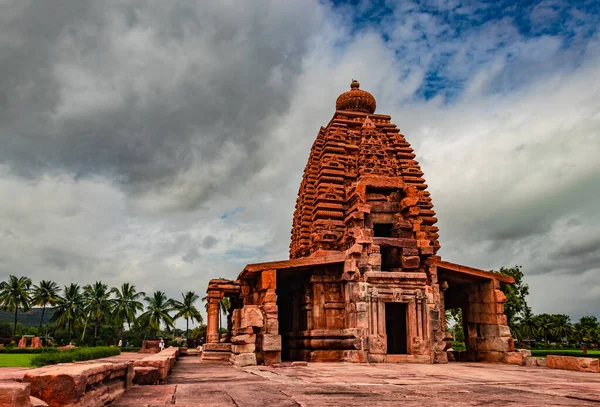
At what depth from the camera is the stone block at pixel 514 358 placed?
59.1ft

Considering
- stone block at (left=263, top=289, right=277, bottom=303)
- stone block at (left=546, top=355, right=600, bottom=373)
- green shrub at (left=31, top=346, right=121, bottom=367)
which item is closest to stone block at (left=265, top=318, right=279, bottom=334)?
stone block at (left=263, top=289, right=277, bottom=303)

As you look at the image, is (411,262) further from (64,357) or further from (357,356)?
(64,357)

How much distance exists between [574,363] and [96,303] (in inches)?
2081

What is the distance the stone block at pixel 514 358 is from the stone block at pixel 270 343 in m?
8.89

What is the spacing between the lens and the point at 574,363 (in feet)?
47.0

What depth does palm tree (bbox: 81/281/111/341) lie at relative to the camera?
183ft

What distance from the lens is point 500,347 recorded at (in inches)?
747

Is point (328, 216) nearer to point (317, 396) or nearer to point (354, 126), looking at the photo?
point (354, 126)

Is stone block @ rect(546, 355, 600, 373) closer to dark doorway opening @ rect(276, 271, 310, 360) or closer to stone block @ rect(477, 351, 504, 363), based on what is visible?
stone block @ rect(477, 351, 504, 363)

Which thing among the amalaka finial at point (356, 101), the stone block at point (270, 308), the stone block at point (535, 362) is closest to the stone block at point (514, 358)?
the stone block at point (535, 362)

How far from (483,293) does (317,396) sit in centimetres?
1527

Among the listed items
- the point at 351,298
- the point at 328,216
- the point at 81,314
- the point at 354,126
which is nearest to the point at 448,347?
the point at 351,298

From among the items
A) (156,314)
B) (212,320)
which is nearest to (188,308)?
(156,314)

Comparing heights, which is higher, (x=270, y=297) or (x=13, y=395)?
(x=270, y=297)
